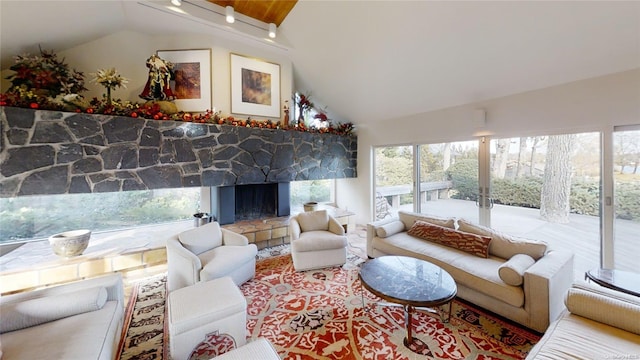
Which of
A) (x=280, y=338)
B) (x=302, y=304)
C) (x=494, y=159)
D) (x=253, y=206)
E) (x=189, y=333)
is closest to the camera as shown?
(x=189, y=333)

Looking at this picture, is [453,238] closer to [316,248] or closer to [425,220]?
[425,220]

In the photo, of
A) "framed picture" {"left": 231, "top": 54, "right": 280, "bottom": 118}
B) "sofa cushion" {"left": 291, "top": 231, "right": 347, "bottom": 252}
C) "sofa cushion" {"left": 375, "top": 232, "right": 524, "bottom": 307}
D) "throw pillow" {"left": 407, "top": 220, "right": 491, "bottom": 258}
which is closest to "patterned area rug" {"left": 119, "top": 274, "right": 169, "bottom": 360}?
"sofa cushion" {"left": 291, "top": 231, "right": 347, "bottom": 252}

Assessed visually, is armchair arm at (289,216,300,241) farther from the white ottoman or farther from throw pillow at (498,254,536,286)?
throw pillow at (498,254,536,286)

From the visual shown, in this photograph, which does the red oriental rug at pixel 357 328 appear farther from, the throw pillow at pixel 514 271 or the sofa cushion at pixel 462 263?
the throw pillow at pixel 514 271

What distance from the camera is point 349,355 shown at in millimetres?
1862

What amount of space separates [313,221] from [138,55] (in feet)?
12.7

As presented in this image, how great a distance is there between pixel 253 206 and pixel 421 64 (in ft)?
12.3

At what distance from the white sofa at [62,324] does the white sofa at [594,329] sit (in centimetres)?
261

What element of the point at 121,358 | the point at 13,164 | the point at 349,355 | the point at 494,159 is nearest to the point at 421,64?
the point at 494,159

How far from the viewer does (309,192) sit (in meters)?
5.75

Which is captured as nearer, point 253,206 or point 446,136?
point 446,136

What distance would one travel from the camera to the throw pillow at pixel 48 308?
4.92ft

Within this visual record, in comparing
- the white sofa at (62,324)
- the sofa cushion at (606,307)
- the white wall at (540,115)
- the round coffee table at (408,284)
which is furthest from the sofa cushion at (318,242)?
the white wall at (540,115)

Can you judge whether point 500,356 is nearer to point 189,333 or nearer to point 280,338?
point 280,338
